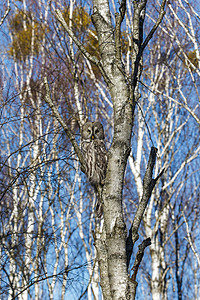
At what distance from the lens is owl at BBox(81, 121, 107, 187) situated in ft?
12.5

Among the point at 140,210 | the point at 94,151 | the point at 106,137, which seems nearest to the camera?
the point at 140,210

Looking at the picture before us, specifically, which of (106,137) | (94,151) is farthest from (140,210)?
(106,137)

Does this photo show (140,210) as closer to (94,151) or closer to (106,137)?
(94,151)

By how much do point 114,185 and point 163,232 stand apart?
6716 mm

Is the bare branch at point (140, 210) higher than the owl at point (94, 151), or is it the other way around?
the owl at point (94, 151)

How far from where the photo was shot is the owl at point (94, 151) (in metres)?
3.79

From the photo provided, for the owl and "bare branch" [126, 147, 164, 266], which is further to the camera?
the owl

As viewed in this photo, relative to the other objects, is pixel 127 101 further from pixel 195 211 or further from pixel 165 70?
pixel 195 211

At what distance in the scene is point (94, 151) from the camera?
13.4 ft

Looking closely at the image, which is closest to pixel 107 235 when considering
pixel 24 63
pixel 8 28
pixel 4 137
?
pixel 4 137

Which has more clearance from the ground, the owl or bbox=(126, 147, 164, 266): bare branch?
the owl

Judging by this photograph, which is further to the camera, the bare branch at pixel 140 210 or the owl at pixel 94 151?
the owl at pixel 94 151

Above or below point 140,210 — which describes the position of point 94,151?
above

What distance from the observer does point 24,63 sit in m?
10.5
